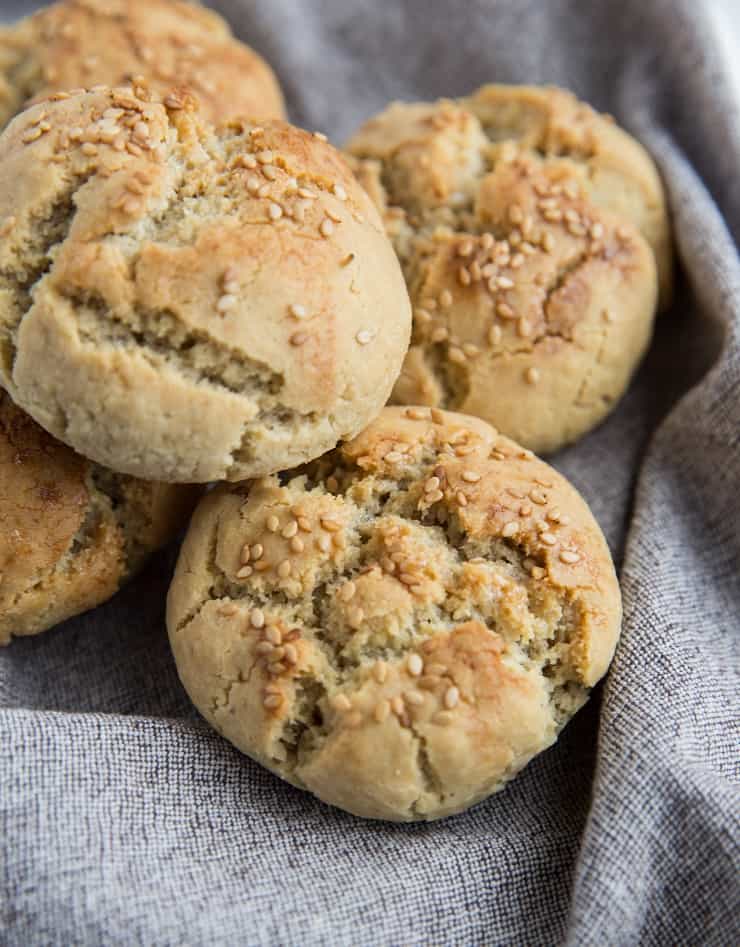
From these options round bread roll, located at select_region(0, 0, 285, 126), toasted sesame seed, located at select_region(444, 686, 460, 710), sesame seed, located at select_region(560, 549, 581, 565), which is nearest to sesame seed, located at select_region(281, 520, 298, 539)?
toasted sesame seed, located at select_region(444, 686, 460, 710)

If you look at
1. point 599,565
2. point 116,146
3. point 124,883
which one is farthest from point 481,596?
point 116,146

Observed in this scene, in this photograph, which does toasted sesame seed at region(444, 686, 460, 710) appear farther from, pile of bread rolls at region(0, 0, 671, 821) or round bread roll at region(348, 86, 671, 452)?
round bread roll at region(348, 86, 671, 452)

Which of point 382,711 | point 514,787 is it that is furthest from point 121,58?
point 514,787

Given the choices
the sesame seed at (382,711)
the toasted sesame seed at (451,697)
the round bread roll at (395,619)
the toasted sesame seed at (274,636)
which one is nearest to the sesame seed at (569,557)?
the round bread roll at (395,619)

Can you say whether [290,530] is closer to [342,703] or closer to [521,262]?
[342,703]

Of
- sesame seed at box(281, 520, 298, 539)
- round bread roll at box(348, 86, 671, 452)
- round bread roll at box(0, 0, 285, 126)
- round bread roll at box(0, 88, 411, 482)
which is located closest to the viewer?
round bread roll at box(0, 88, 411, 482)
